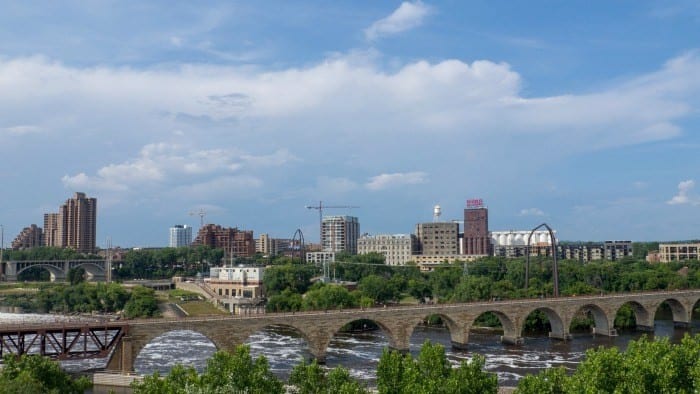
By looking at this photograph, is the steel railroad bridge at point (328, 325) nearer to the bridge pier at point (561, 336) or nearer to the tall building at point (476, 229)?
the bridge pier at point (561, 336)

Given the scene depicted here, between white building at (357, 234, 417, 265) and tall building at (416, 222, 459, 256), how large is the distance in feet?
13.4

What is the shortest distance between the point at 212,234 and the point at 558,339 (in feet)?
477

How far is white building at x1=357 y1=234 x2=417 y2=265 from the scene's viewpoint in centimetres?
18188

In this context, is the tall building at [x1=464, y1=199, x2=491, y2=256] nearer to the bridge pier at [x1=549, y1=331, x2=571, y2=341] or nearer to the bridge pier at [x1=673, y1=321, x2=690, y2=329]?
the bridge pier at [x1=673, y1=321, x2=690, y2=329]

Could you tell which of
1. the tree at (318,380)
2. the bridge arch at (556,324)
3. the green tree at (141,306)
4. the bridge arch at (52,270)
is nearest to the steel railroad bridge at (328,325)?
the bridge arch at (556,324)

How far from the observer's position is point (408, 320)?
60.9 meters

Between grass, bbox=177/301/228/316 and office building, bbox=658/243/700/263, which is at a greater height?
office building, bbox=658/243/700/263

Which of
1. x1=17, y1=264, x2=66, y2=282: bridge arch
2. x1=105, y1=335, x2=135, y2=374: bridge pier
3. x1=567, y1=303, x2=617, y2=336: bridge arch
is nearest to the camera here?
x1=105, y1=335, x2=135, y2=374: bridge pier

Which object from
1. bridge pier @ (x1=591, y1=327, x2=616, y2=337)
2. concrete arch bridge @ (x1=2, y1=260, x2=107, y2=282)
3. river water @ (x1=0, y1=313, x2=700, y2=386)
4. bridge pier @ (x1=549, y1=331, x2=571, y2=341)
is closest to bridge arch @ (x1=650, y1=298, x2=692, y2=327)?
river water @ (x1=0, y1=313, x2=700, y2=386)

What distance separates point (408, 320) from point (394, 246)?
407ft

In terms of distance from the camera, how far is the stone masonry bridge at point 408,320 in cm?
4950

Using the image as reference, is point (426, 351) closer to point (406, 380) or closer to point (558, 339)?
point (406, 380)

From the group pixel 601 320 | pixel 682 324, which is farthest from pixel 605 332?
pixel 682 324

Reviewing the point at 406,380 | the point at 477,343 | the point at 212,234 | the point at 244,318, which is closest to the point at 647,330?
the point at 477,343
